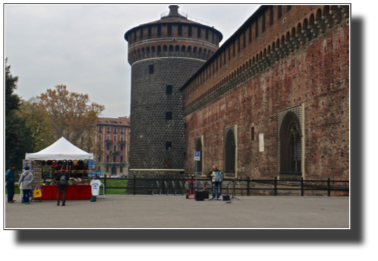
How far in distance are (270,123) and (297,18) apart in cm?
573

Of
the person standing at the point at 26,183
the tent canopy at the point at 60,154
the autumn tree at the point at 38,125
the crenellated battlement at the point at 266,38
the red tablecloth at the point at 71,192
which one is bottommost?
the red tablecloth at the point at 71,192

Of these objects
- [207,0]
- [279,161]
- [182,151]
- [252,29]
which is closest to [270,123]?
[279,161]

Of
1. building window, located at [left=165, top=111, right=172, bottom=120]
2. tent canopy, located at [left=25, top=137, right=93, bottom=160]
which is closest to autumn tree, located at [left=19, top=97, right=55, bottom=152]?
building window, located at [left=165, top=111, right=172, bottom=120]

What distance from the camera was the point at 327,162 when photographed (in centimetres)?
1606

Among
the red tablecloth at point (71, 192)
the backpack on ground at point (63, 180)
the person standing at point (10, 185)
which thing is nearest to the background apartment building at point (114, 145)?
the red tablecloth at point (71, 192)

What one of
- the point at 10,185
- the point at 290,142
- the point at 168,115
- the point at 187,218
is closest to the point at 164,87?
the point at 168,115

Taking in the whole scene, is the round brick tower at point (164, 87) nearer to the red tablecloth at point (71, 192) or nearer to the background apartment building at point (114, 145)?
the red tablecloth at point (71, 192)

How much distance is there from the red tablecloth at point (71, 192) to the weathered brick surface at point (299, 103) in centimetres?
948

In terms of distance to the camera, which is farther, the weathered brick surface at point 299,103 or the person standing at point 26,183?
the weathered brick surface at point 299,103

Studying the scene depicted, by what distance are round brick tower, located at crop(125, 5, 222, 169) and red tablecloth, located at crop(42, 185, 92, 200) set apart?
915 inches

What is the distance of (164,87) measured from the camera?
132 feet

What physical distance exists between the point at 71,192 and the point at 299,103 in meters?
10.8

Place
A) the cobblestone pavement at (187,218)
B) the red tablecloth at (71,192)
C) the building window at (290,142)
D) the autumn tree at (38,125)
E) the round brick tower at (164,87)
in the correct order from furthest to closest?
1. the autumn tree at (38,125)
2. the round brick tower at (164,87)
3. the building window at (290,142)
4. the red tablecloth at (71,192)
5. the cobblestone pavement at (187,218)

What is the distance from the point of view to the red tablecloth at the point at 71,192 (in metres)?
15.7
